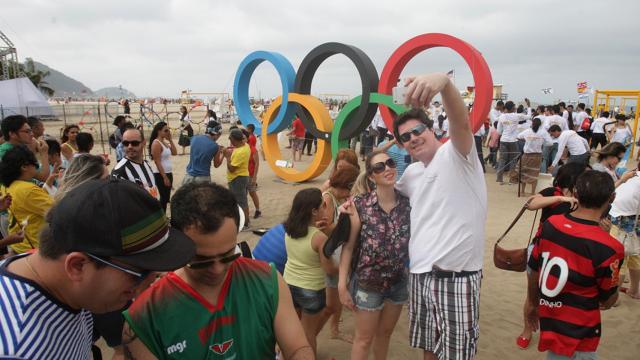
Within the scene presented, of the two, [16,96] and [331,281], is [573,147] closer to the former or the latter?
[331,281]

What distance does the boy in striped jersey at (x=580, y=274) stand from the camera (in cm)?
240

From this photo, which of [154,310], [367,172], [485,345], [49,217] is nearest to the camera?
[49,217]

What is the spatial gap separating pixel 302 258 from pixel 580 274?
74.2 inches

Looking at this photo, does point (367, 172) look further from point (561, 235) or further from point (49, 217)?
point (49, 217)

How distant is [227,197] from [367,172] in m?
1.62

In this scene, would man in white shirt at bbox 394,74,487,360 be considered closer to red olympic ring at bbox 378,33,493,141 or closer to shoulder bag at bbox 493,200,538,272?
shoulder bag at bbox 493,200,538,272

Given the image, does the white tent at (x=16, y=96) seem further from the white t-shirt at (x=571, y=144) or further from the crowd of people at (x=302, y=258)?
the white t-shirt at (x=571, y=144)

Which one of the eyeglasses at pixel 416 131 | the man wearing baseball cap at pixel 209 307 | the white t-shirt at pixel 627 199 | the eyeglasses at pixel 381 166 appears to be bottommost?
the white t-shirt at pixel 627 199

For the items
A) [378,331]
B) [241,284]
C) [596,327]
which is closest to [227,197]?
[241,284]

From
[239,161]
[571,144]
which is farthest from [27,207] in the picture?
[571,144]

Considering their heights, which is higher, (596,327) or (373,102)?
(373,102)

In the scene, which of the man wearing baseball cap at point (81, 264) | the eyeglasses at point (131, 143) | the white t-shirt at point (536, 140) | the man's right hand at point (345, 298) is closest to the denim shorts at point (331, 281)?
the man's right hand at point (345, 298)

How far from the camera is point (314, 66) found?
10.5m

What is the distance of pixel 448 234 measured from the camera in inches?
88.7
